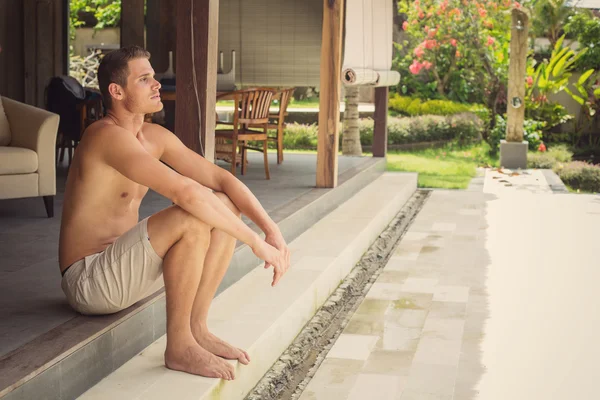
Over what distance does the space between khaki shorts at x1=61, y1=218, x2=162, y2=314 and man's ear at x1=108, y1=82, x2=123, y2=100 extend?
0.43m

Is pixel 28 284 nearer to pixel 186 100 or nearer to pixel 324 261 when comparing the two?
pixel 186 100

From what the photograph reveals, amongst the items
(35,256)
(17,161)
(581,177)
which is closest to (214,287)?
(35,256)

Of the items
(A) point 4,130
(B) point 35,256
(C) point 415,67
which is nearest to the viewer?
(B) point 35,256

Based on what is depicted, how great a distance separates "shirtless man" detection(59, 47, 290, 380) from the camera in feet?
8.43

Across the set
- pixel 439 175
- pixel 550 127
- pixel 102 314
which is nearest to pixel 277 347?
pixel 102 314

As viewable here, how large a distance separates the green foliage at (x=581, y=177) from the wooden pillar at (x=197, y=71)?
7.43m

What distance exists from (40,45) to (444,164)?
5.82 metres

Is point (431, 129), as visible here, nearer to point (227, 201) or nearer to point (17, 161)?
point (17, 161)

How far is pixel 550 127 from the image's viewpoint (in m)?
13.0

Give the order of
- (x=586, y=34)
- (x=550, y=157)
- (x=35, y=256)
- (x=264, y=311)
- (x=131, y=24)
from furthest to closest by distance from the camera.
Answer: (x=586, y=34)
(x=550, y=157)
(x=131, y=24)
(x=35, y=256)
(x=264, y=311)

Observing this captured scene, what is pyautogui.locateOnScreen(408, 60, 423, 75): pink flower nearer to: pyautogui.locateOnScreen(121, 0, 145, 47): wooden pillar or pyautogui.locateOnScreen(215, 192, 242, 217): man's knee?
pyautogui.locateOnScreen(121, 0, 145, 47): wooden pillar

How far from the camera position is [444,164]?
39.3ft

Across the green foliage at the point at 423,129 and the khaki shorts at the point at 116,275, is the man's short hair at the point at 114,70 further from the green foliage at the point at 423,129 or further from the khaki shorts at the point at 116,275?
the green foliage at the point at 423,129

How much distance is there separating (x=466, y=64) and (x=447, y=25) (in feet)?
2.84
